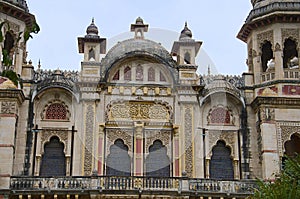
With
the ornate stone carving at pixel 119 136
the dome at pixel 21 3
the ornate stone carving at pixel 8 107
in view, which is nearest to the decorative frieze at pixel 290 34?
the ornate stone carving at pixel 119 136

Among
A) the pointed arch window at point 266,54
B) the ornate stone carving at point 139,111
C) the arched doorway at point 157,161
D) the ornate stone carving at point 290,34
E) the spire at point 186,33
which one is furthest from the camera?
the pointed arch window at point 266,54

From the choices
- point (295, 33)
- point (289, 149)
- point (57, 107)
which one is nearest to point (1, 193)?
point (57, 107)

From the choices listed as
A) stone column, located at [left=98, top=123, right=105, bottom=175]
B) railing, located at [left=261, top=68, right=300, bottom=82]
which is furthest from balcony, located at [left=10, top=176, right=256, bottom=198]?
railing, located at [left=261, top=68, right=300, bottom=82]

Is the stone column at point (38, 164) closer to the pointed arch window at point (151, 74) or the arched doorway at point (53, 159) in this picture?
the arched doorway at point (53, 159)

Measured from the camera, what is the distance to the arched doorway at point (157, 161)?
63.5 ft

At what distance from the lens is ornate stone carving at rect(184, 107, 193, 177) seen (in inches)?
755

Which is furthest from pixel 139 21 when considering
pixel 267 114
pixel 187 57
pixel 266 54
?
pixel 267 114

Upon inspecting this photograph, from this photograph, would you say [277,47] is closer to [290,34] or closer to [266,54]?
[290,34]

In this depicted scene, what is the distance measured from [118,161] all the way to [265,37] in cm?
738

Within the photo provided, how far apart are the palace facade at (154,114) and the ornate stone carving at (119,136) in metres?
0.04

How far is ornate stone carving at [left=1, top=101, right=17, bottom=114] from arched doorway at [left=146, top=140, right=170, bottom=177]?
16.3ft

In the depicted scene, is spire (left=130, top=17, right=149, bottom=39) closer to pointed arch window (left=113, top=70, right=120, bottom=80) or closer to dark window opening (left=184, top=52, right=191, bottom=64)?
pointed arch window (left=113, top=70, right=120, bottom=80)

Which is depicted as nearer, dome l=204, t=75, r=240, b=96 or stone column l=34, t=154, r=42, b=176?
stone column l=34, t=154, r=42, b=176

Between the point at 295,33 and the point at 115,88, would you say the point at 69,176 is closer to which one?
the point at 115,88
